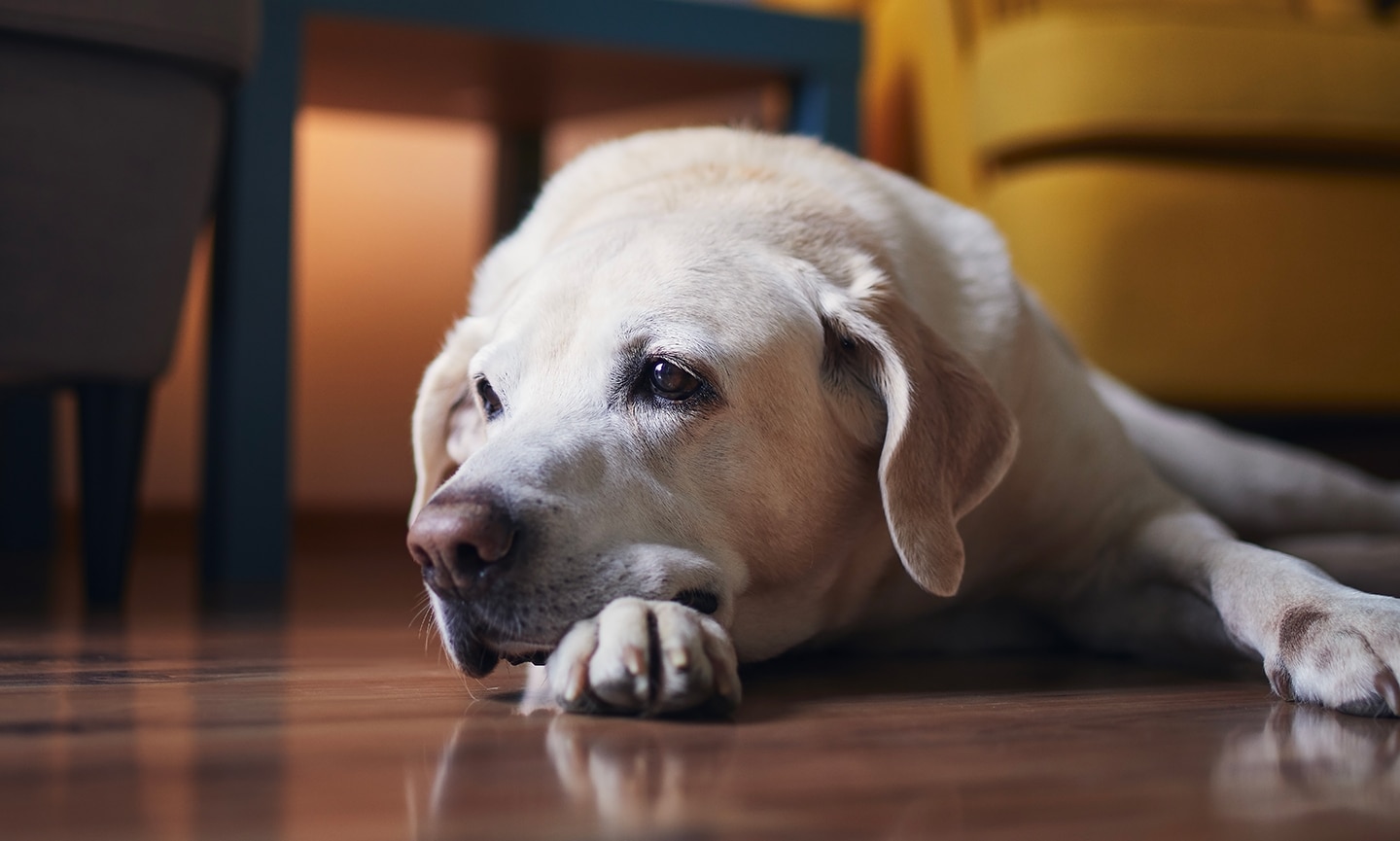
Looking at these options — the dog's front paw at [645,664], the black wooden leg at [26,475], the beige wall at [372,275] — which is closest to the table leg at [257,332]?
the black wooden leg at [26,475]

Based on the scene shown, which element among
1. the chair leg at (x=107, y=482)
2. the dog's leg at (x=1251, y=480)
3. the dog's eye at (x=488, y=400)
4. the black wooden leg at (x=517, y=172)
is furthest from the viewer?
the black wooden leg at (x=517, y=172)

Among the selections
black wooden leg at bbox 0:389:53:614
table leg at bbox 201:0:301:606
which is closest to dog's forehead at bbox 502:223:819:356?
table leg at bbox 201:0:301:606

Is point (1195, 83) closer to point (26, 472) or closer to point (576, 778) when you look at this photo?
point (576, 778)

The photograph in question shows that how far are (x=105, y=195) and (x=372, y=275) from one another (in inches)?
98.1

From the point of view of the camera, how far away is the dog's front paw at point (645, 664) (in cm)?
124

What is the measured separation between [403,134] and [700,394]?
355cm

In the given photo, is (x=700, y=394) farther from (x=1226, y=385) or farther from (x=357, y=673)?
(x=1226, y=385)

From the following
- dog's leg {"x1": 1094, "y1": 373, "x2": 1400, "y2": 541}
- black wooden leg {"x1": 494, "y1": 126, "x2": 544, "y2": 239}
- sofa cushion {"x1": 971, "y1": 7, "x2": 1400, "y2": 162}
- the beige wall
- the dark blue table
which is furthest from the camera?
the beige wall

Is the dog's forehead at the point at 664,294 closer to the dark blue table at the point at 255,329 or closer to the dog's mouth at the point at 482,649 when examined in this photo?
the dog's mouth at the point at 482,649

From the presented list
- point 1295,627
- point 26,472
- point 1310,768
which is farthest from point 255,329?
point 1310,768

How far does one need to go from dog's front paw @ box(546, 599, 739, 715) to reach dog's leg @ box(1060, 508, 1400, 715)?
628 mm

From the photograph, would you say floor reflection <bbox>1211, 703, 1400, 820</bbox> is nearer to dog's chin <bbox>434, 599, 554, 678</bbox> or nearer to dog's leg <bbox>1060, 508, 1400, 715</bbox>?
dog's leg <bbox>1060, 508, 1400, 715</bbox>

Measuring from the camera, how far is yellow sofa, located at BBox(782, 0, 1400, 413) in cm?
310

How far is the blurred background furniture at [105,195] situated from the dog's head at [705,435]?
957 mm
